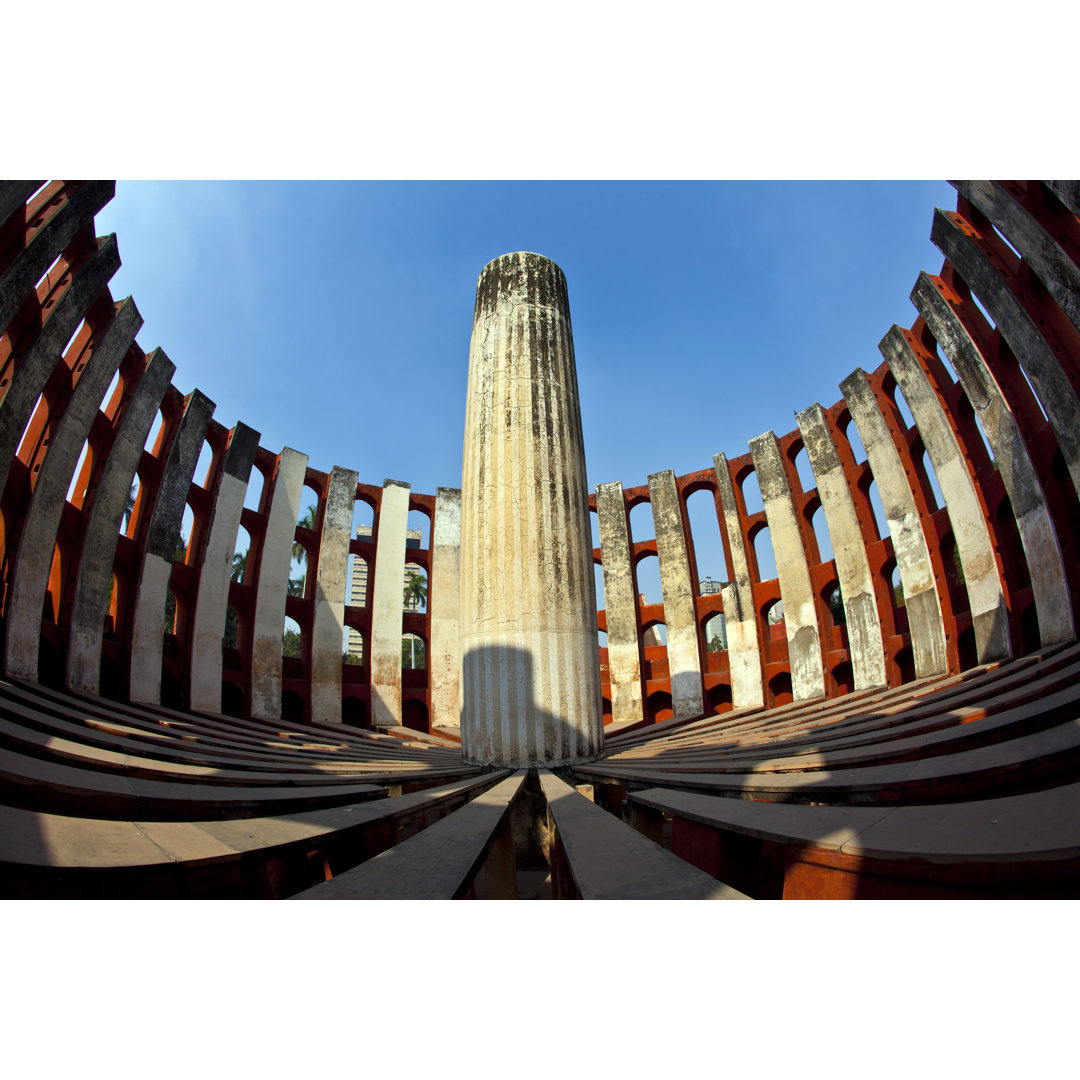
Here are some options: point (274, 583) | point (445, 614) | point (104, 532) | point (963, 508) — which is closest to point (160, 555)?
point (104, 532)

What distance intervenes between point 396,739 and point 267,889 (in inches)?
441

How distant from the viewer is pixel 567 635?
25.8 feet

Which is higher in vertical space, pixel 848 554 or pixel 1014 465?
pixel 1014 465

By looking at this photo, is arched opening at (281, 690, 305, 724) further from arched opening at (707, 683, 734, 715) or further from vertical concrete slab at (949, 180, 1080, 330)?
vertical concrete slab at (949, 180, 1080, 330)

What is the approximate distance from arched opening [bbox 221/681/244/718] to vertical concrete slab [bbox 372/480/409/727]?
128 inches

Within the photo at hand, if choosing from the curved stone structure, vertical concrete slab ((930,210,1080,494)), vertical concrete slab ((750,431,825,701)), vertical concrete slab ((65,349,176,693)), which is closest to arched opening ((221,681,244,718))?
the curved stone structure

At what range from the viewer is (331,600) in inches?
645

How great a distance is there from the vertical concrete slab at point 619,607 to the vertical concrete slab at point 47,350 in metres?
12.8

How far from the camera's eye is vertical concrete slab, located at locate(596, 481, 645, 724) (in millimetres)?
16531

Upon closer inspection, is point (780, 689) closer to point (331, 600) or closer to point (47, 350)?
point (331, 600)

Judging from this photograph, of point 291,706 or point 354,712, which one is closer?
point 291,706

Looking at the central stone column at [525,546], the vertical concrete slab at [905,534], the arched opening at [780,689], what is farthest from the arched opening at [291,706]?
the vertical concrete slab at [905,534]

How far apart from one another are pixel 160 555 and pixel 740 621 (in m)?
13.9

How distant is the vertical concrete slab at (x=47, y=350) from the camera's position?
8.73 metres
